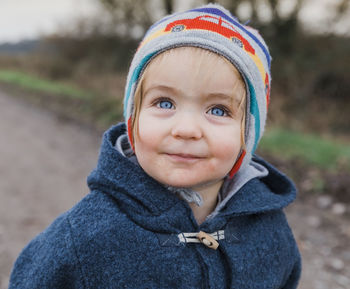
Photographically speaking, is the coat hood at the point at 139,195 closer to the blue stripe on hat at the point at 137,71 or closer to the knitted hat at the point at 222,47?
the knitted hat at the point at 222,47

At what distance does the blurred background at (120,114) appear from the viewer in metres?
3.45

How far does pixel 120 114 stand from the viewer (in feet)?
23.2

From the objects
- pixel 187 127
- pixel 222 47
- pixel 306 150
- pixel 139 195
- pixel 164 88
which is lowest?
pixel 306 150

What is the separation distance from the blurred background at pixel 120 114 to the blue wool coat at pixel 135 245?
149 cm

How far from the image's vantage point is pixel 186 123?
1.24m

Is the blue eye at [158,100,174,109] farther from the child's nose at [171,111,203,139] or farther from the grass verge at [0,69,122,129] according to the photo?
the grass verge at [0,69,122,129]

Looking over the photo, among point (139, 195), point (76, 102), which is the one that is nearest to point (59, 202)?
point (139, 195)

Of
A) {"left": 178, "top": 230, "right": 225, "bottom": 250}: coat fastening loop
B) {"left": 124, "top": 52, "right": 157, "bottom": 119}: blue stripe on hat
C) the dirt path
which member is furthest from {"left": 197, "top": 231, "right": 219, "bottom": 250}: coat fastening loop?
the dirt path

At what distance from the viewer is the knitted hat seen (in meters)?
1.29

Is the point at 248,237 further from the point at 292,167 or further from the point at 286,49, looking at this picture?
the point at 286,49

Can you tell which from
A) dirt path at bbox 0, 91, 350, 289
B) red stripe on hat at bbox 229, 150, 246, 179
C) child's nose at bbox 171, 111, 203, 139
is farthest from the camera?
dirt path at bbox 0, 91, 350, 289

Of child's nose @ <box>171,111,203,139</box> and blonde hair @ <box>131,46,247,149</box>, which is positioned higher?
blonde hair @ <box>131,46,247,149</box>

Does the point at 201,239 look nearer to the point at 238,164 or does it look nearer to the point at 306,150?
the point at 238,164

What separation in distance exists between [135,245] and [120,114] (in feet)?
19.3
